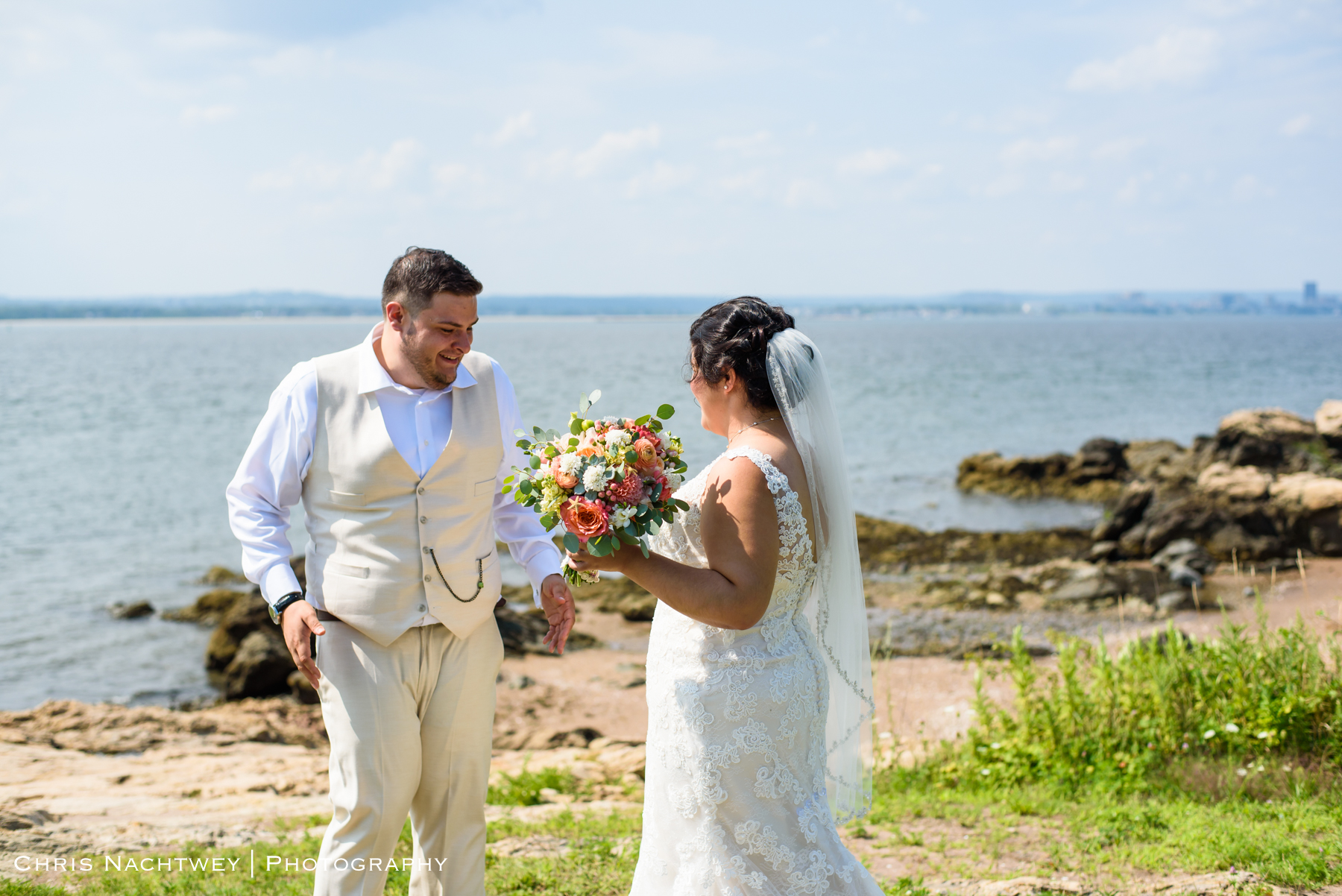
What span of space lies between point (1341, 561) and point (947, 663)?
8.53 m

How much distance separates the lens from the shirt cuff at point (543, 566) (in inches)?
147

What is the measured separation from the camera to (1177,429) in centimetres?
3709

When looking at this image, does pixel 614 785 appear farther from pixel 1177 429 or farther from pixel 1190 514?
pixel 1177 429

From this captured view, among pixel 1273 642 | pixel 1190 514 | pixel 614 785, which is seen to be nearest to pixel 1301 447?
pixel 1190 514

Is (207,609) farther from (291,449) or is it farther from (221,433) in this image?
(221,433)

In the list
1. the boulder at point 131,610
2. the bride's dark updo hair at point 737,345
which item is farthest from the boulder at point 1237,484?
the boulder at point 131,610

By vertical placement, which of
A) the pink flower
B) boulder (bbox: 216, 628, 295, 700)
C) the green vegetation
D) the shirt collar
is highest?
the shirt collar

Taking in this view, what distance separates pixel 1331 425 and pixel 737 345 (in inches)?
1072

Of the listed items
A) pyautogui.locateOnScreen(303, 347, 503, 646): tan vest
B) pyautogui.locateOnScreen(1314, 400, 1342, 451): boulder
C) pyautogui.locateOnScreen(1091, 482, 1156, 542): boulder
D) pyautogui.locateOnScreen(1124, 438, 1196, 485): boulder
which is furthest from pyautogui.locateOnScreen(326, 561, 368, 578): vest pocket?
pyautogui.locateOnScreen(1314, 400, 1342, 451): boulder

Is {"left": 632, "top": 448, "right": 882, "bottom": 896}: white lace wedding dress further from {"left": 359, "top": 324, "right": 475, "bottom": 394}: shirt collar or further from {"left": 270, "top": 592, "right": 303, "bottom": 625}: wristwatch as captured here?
{"left": 270, "top": 592, "right": 303, "bottom": 625}: wristwatch

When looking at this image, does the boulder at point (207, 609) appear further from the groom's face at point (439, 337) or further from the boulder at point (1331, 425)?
the boulder at point (1331, 425)

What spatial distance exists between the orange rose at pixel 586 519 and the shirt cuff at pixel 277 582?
1.02 meters

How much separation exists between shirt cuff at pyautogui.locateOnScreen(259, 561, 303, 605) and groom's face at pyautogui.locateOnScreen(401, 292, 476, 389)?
82 cm

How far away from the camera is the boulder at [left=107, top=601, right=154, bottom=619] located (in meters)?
15.0
